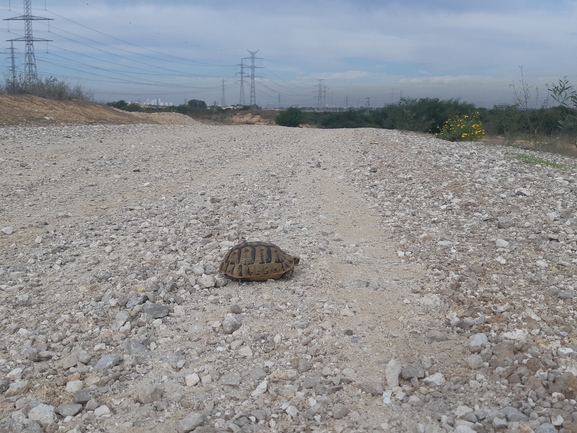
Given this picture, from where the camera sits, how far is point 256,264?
463cm

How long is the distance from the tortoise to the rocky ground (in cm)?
10

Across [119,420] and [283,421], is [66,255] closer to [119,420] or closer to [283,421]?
[119,420]

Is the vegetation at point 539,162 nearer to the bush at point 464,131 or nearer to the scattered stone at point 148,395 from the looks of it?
the bush at point 464,131

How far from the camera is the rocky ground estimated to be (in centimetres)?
288

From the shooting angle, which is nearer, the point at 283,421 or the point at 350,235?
the point at 283,421

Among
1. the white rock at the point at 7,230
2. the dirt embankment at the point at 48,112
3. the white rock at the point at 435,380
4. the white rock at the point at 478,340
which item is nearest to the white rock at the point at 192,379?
the white rock at the point at 435,380

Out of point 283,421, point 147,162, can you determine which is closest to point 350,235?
point 283,421

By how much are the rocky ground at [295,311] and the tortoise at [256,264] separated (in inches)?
4.1

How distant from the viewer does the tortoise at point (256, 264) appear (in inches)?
181

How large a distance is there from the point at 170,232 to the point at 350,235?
217 cm

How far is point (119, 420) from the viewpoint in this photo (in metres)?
2.81

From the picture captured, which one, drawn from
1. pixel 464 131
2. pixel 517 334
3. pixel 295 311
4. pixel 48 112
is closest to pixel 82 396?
pixel 295 311

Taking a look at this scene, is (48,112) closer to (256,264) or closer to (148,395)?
(256,264)

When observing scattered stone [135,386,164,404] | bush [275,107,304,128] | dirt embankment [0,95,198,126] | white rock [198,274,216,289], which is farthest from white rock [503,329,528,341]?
bush [275,107,304,128]
